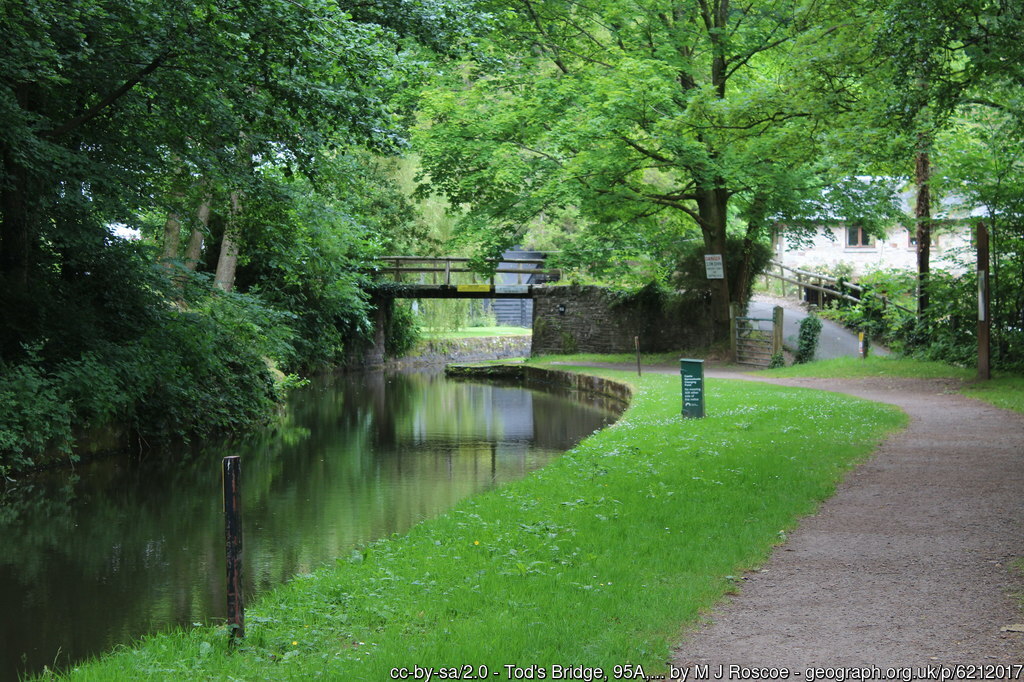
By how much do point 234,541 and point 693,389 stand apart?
33.9ft

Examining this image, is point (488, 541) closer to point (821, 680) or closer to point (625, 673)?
point (625, 673)

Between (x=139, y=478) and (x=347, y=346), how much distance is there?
24.1m

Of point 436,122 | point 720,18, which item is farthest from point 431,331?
point 720,18

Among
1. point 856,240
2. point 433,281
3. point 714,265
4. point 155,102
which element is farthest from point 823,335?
point 155,102

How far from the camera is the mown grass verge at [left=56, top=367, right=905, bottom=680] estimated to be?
496cm

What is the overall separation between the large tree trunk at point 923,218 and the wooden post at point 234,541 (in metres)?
19.2

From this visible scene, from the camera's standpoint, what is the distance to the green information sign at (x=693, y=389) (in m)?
14.7

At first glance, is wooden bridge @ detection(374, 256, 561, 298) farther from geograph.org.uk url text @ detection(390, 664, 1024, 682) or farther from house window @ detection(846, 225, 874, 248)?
geograph.org.uk url text @ detection(390, 664, 1024, 682)

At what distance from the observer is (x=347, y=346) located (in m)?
37.6

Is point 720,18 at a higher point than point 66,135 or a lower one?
higher

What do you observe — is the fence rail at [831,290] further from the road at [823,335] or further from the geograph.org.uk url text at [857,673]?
the geograph.org.uk url text at [857,673]

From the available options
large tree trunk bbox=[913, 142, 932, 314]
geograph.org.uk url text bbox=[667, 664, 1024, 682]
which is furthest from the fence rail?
geograph.org.uk url text bbox=[667, 664, 1024, 682]

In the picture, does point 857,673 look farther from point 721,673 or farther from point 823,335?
point 823,335

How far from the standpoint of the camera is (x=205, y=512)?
1137 centimetres
